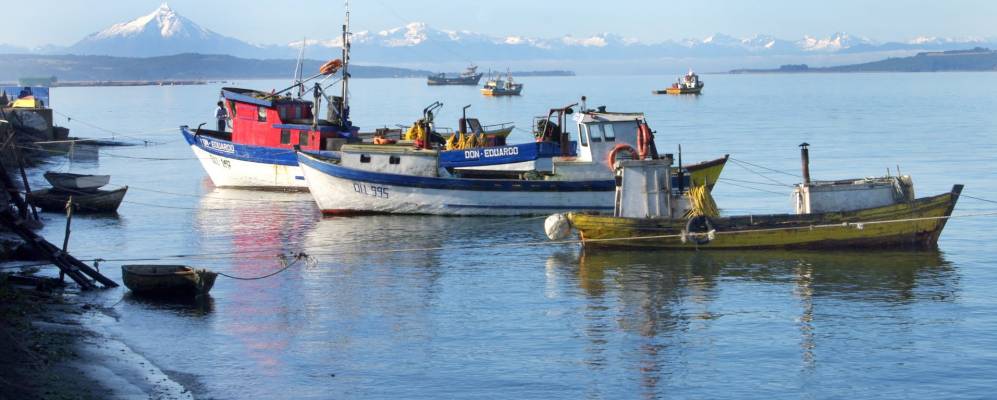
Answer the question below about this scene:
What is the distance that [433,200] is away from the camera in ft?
126

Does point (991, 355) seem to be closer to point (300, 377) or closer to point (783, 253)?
point (783, 253)

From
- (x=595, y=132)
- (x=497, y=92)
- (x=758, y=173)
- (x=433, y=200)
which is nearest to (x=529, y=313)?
(x=595, y=132)

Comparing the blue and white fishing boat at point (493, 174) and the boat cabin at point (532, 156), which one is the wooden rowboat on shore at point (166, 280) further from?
the boat cabin at point (532, 156)

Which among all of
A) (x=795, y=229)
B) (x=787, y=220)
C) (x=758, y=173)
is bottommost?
(x=795, y=229)

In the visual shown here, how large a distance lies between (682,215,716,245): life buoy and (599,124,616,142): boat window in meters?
7.17

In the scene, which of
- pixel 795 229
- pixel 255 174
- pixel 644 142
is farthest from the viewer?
pixel 255 174

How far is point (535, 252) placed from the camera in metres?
32.3

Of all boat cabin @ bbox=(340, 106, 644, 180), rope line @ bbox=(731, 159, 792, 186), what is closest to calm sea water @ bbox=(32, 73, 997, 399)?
boat cabin @ bbox=(340, 106, 644, 180)

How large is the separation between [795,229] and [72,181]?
2308 centimetres

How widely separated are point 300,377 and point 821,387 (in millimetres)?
8520

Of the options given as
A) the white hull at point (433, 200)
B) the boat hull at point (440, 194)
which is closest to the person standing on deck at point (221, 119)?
the boat hull at point (440, 194)

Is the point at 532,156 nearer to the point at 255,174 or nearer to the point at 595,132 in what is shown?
the point at 595,132

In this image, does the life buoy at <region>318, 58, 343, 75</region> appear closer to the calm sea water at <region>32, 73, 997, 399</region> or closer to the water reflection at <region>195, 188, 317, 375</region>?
the water reflection at <region>195, 188, 317, 375</region>

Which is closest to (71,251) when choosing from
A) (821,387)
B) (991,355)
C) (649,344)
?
(649,344)
